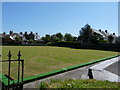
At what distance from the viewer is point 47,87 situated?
2.44 m

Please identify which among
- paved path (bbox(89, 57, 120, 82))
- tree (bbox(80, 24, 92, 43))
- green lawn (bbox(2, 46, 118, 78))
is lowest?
paved path (bbox(89, 57, 120, 82))

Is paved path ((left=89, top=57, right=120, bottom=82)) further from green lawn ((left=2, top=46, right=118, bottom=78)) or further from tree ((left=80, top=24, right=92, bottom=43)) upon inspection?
tree ((left=80, top=24, right=92, bottom=43))

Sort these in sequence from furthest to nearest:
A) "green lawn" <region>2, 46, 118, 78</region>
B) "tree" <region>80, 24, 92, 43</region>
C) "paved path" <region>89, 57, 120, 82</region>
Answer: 1. "tree" <region>80, 24, 92, 43</region>
2. "green lawn" <region>2, 46, 118, 78</region>
3. "paved path" <region>89, 57, 120, 82</region>

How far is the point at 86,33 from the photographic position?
4016cm

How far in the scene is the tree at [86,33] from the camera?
39.8m

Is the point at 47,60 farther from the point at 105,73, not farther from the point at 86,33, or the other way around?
the point at 86,33

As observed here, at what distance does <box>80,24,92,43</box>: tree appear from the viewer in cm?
3978

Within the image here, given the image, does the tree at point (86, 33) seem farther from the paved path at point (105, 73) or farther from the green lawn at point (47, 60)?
the paved path at point (105, 73)

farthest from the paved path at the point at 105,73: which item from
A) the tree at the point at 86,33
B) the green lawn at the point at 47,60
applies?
the tree at the point at 86,33

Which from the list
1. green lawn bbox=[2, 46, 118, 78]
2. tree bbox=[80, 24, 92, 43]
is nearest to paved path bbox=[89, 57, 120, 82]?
green lawn bbox=[2, 46, 118, 78]

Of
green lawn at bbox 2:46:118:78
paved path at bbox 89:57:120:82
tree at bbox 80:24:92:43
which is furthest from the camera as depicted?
tree at bbox 80:24:92:43

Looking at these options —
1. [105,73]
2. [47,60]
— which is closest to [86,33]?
[47,60]

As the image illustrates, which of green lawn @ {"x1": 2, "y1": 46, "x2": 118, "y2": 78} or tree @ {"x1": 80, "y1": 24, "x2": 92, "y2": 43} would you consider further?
tree @ {"x1": 80, "y1": 24, "x2": 92, "y2": 43}

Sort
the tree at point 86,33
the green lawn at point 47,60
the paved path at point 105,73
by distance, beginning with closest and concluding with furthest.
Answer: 1. the paved path at point 105,73
2. the green lawn at point 47,60
3. the tree at point 86,33
